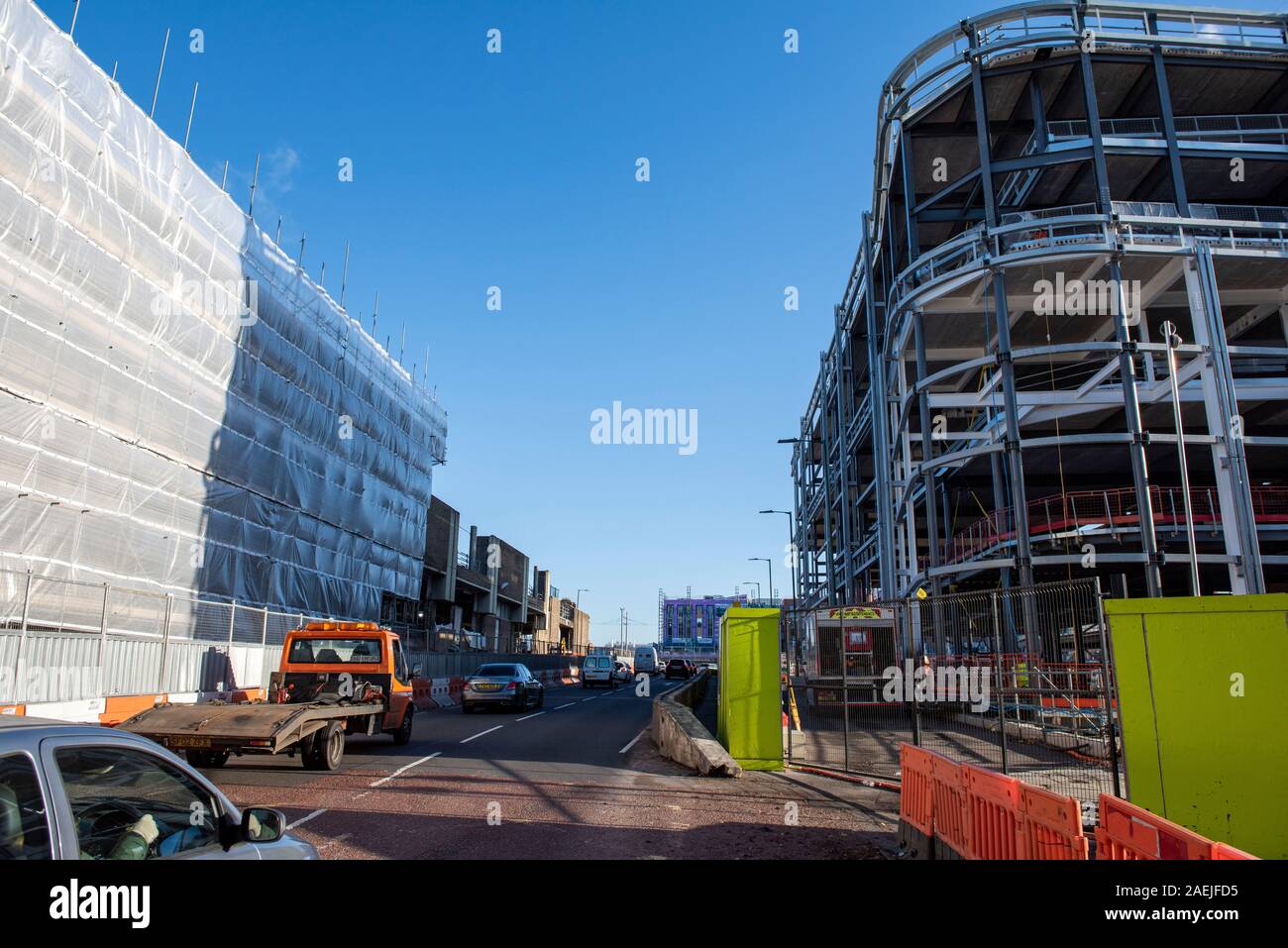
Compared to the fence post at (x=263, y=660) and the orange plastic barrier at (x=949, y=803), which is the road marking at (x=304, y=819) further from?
the fence post at (x=263, y=660)

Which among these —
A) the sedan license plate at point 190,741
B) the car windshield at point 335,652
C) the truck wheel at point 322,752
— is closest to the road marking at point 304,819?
the sedan license plate at point 190,741

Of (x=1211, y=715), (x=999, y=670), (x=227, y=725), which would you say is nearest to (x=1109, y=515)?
(x=999, y=670)

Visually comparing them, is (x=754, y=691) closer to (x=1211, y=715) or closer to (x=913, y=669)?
(x=913, y=669)

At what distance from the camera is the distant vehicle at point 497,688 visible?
24344 millimetres

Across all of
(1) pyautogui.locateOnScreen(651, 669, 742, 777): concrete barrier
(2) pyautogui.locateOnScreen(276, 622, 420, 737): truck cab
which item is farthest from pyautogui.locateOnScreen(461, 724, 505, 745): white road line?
(1) pyautogui.locateOnScreen(651, 669, 742, 777): concrete barrier

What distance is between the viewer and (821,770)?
1275 centimetres

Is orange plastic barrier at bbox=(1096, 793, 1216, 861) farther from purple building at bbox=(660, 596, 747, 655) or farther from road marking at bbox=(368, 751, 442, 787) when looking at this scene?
purple building at bbox=(660, 596, 747, 655)

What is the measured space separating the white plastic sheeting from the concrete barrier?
13.7 metres

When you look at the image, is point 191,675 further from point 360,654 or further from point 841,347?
point 841,347

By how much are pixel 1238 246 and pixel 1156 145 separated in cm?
475

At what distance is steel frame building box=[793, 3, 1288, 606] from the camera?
28.6 metres

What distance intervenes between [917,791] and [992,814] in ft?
5.91
